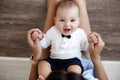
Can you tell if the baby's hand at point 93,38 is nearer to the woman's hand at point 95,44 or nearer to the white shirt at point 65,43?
the woman's hand at point 95,44

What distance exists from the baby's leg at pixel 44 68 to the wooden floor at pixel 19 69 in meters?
0.78

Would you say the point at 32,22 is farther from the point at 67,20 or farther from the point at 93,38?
the point at 93,38

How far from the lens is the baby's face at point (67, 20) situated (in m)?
1.46

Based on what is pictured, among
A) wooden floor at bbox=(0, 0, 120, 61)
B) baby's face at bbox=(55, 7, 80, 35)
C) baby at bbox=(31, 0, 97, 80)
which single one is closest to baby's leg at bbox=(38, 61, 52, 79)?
baby at bbox=(31, 0, 97, 80)

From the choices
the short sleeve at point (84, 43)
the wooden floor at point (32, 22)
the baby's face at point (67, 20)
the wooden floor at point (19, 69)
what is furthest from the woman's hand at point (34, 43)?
the wooden floor at point (32, 22)

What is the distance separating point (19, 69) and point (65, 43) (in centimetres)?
84

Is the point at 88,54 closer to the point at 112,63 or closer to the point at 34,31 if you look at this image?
the point at 34,31

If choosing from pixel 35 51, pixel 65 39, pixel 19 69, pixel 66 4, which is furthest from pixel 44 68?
pixel 19 69

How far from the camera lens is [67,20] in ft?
4.79

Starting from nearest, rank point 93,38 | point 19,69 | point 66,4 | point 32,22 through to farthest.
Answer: point 93,38, point 66,4, point 19,69, point 32,22

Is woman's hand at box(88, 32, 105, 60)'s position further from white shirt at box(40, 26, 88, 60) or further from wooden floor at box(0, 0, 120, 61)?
wooden floor at box(0, 0, 120, 61)

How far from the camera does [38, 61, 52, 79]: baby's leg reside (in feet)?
4.48

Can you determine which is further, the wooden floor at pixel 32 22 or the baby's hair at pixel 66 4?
the wooden floor at pixel 32 22

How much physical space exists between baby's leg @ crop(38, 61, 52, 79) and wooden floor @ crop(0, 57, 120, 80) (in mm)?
782
